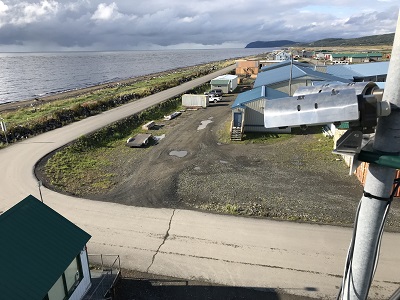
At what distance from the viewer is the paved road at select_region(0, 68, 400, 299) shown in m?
14.1

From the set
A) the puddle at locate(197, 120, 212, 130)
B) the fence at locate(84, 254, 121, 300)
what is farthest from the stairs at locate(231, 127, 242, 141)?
the fence at locate(84, 254, 121, 300)

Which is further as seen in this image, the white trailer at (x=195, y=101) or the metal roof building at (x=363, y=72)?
the metal roof building at (x=363, y=72)

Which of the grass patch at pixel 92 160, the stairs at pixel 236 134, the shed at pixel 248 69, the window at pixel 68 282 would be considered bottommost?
the grass patch at pixel 92 160

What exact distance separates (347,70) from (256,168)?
4327cm

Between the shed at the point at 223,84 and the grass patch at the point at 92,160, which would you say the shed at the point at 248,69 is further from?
the grass patch at the point at 92,160

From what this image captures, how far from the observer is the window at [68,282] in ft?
34.5

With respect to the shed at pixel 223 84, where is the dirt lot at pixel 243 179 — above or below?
below

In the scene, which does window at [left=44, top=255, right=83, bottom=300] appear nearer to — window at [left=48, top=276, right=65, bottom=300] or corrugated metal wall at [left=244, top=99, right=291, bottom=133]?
window at [left=48, top=276, right=65, bottom=300]

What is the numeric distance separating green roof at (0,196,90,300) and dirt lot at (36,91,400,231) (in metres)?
9.44

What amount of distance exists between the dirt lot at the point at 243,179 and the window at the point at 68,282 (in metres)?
8.96

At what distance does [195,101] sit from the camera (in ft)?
171

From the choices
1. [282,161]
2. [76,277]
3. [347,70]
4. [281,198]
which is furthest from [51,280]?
[347,70]

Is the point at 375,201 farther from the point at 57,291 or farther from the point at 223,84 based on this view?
the point at 223,84

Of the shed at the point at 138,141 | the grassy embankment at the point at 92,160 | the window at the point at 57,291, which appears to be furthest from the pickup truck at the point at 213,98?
the window at the point at 57,291
